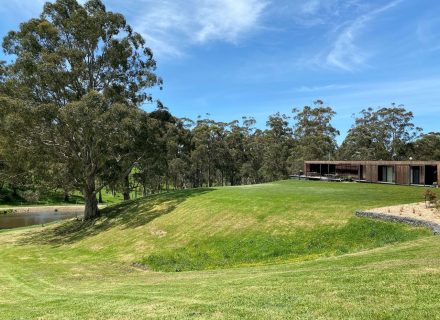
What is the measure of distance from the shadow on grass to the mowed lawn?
18cm

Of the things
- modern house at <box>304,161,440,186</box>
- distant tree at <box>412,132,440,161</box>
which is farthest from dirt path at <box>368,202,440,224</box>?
distant tree at <box>412,132,440,161</box>

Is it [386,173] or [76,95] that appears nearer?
[76,95]

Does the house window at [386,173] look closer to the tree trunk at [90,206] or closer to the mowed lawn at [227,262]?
the mowed lawn at [227,262]

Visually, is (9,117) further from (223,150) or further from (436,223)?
(223,150)

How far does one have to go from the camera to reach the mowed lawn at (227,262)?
7336mm

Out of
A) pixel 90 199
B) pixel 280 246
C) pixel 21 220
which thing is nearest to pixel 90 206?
pixel 90 199

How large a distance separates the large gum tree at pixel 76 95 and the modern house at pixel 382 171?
2342 cm

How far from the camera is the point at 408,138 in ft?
238

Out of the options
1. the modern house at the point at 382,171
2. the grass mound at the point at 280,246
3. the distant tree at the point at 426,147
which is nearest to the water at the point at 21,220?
the modern house at the point at 382,171

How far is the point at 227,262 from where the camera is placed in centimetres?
1761

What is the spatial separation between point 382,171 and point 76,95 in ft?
98.5

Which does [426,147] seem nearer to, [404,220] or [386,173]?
[386,173]

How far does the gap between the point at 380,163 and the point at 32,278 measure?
3361 centimetres

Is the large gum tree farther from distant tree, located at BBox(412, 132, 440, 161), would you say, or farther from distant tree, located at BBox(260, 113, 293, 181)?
distant tree, located at BBox(412, 132, 440, 161)
